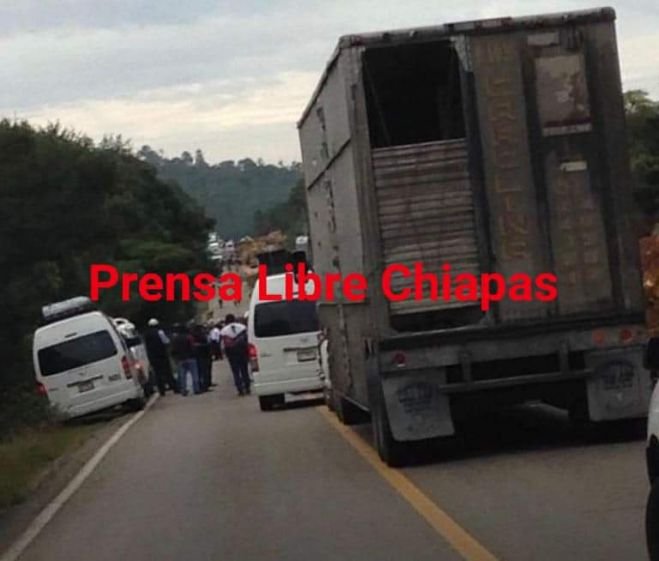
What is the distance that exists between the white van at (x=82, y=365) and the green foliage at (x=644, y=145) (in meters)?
16.8

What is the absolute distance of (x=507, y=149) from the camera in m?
15.2

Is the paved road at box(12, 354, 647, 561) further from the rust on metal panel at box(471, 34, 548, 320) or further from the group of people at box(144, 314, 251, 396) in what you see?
the group of people at box(144, 314, 251, 396)

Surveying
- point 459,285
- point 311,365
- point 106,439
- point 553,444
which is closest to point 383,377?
point 459,285

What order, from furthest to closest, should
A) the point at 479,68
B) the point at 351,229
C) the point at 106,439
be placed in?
the point at 106,439, the point at 351,229, the point at 479,68

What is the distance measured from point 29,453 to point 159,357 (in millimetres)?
15900

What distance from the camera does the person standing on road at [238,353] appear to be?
33.2 metres

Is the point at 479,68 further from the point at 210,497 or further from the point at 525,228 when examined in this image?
the point at 210,497

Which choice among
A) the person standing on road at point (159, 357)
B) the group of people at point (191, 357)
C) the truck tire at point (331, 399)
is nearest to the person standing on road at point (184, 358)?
the group of people at point (191, 357)

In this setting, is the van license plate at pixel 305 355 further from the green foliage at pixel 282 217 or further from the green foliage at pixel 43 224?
the green foliage at pixel 282 217

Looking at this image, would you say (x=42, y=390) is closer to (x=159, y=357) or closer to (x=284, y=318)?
(x=284, y=318)

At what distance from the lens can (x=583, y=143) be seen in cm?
1530

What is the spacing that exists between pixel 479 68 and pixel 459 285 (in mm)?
2009

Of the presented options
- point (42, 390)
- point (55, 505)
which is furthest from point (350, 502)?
point (42, 390)

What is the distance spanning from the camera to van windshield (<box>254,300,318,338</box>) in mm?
27438
